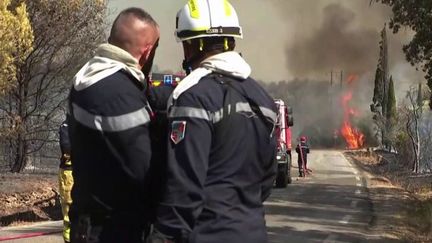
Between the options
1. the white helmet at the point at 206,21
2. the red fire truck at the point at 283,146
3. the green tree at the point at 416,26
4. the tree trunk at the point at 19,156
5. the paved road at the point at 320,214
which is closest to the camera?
the white helmet at the point at 206,21

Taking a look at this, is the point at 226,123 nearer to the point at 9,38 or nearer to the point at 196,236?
the point at 196,236

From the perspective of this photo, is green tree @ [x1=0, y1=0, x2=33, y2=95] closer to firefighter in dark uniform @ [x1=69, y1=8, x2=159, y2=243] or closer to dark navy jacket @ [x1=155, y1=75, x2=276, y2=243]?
firefighter in dark uniform @ [x1=69, y1=8, x2=159, y2=243]

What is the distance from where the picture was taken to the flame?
57281mm

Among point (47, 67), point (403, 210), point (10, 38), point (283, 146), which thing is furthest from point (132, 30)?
point (47, 67)

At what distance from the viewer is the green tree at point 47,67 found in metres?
16.6

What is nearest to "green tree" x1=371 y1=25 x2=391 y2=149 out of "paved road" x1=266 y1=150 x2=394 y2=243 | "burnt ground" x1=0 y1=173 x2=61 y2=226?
"paved road" x1=266 y1=150 x2=394 y2=243

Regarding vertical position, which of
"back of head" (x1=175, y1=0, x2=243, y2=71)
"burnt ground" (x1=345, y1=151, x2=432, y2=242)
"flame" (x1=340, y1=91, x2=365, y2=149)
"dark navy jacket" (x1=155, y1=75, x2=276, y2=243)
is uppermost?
"back of head" (x1=175, y1=0, x2=243, y2=71)

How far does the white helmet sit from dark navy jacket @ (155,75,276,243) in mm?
197

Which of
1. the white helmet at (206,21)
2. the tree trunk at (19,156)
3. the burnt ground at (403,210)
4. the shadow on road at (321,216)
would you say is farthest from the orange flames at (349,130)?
the white helmet at (206,21)

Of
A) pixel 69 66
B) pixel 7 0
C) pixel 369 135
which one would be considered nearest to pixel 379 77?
pixel 369 135

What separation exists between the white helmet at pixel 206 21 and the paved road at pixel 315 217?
19.9ft

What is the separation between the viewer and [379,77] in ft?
158

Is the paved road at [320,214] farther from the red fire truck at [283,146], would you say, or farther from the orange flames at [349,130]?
the orange flames at [349,130]

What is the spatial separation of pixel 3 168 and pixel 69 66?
3491 millimetres
